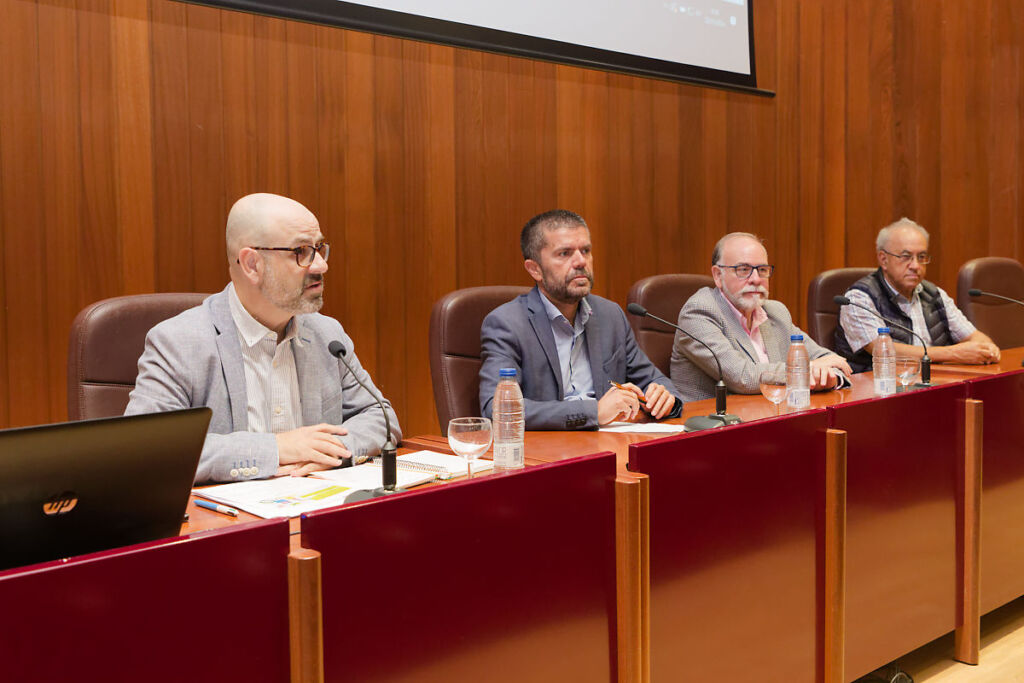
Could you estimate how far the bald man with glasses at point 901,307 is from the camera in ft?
11.1

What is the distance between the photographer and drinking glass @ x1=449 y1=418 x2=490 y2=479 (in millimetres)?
1568

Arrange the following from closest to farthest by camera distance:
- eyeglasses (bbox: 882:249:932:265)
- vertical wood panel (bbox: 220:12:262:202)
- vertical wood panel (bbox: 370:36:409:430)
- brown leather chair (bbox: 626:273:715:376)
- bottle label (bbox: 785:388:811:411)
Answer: bottle label (bbox: 785:388:811:411) < vertical wood panel (bbox: 220:12:262:202) < brown leather chair (bbox: 626:273:715:376) < vertical wood panel (bbox: 370:36:409:430) < eyeglasses (bbox: 882:249:932:265)

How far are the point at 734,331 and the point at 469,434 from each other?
1.50 metres

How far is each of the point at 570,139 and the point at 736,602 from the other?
2.42 meters

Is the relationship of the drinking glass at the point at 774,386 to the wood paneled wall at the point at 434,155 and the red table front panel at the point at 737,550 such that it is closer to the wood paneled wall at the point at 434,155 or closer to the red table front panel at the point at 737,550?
the red table front panel at the point at 737,550

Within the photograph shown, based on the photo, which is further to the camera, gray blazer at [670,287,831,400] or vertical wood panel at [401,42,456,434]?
vertical wood panel at [401,42,456,434]

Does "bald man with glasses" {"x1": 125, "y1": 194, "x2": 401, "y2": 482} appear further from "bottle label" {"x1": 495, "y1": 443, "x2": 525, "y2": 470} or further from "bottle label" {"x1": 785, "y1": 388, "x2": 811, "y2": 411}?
"bottle label" {"x1": 785, "y1": 388, "x2": 811, "y2": 411}

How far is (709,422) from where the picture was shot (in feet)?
6.53

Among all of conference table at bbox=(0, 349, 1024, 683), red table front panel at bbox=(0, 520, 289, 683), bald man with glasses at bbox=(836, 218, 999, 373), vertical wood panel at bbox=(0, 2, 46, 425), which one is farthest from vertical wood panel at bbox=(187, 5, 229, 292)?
bald man with glasses at bbox=(836, 218, 999, 373)

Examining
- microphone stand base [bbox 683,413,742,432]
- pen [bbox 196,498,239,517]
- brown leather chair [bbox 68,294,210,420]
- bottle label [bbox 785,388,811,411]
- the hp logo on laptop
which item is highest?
brown leather chair [bbox 68,294,210,420]

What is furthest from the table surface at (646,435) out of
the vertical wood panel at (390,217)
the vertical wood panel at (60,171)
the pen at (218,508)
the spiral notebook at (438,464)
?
the vertical wood panel at (60,171)

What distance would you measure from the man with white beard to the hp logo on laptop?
79.7 inches

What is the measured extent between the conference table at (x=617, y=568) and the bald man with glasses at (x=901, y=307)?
96cm

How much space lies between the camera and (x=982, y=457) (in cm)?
228
